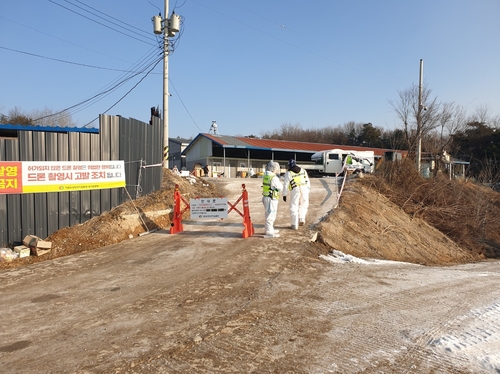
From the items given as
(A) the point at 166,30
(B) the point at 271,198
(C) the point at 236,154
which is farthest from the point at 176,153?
(B) the point at 271,198

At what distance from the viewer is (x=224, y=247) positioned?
8.34 meters

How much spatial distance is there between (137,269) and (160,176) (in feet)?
22.1

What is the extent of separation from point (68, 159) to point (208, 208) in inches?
146

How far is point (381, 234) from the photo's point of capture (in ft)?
37.5

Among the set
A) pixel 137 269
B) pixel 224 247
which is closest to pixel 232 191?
pixel 224 247

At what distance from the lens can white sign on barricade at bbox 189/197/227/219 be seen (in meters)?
9.95

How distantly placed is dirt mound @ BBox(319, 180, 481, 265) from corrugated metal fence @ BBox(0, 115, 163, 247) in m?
5.85

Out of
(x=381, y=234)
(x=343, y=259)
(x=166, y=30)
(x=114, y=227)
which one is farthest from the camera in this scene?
(x=166, y=30)

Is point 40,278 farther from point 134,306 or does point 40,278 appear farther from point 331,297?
point 331,297

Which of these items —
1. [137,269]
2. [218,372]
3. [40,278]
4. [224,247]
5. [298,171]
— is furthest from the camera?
[298,171]

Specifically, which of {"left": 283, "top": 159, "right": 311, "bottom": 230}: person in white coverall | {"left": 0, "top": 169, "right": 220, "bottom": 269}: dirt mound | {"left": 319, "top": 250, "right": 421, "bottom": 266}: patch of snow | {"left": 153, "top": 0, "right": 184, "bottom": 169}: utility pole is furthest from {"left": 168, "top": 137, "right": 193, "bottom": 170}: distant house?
{"left": 319, "top": 250, "right": 421, "bottom": 266}: patch of snow

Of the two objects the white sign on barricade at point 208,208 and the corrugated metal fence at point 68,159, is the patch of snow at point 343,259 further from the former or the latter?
the corrugated metal fence at point 68,159

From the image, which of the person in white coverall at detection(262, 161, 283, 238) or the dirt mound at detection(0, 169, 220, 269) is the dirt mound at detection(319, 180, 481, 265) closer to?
the person in white coverall at detection(262, 161, 283, 238)

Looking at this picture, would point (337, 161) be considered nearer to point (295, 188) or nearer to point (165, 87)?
point (165, 87)
